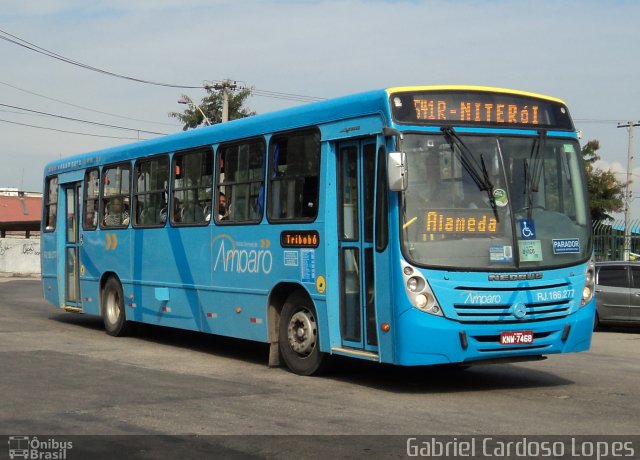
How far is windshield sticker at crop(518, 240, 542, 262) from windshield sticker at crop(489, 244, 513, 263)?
0.16 m

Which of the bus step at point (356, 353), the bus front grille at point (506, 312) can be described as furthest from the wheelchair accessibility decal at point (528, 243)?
the bus step at point (356, 353)

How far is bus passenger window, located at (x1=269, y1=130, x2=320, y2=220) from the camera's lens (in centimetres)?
1129

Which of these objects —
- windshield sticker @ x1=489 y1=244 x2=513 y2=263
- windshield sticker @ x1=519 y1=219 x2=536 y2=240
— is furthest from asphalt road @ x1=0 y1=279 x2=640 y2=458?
windshield sticker @ x1=519 y1=219 x2=536 y2=240

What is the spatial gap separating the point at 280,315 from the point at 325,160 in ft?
7.21

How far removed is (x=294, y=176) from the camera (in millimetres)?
11688

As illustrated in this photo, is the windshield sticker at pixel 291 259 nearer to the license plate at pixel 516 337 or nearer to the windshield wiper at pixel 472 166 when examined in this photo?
the windshield wiper at pixel 472 166

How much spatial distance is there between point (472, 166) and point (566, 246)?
1432 millimetres

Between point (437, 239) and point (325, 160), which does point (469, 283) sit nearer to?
point (437, 239)

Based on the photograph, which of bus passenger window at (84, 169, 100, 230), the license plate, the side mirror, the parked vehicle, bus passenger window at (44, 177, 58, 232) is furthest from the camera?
the parked vehicle

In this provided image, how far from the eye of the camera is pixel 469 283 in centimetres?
984

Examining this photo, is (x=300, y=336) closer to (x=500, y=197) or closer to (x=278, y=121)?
A: (x=278, y=121)

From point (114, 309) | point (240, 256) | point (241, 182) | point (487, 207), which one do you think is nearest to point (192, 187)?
point (241, 182)

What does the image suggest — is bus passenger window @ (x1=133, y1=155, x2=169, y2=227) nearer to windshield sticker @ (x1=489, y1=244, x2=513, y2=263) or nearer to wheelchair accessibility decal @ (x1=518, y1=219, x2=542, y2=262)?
windshield sticker @ (x1=489, y1=244, x2=513, y2=263)

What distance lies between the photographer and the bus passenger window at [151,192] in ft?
Result: 49.0
